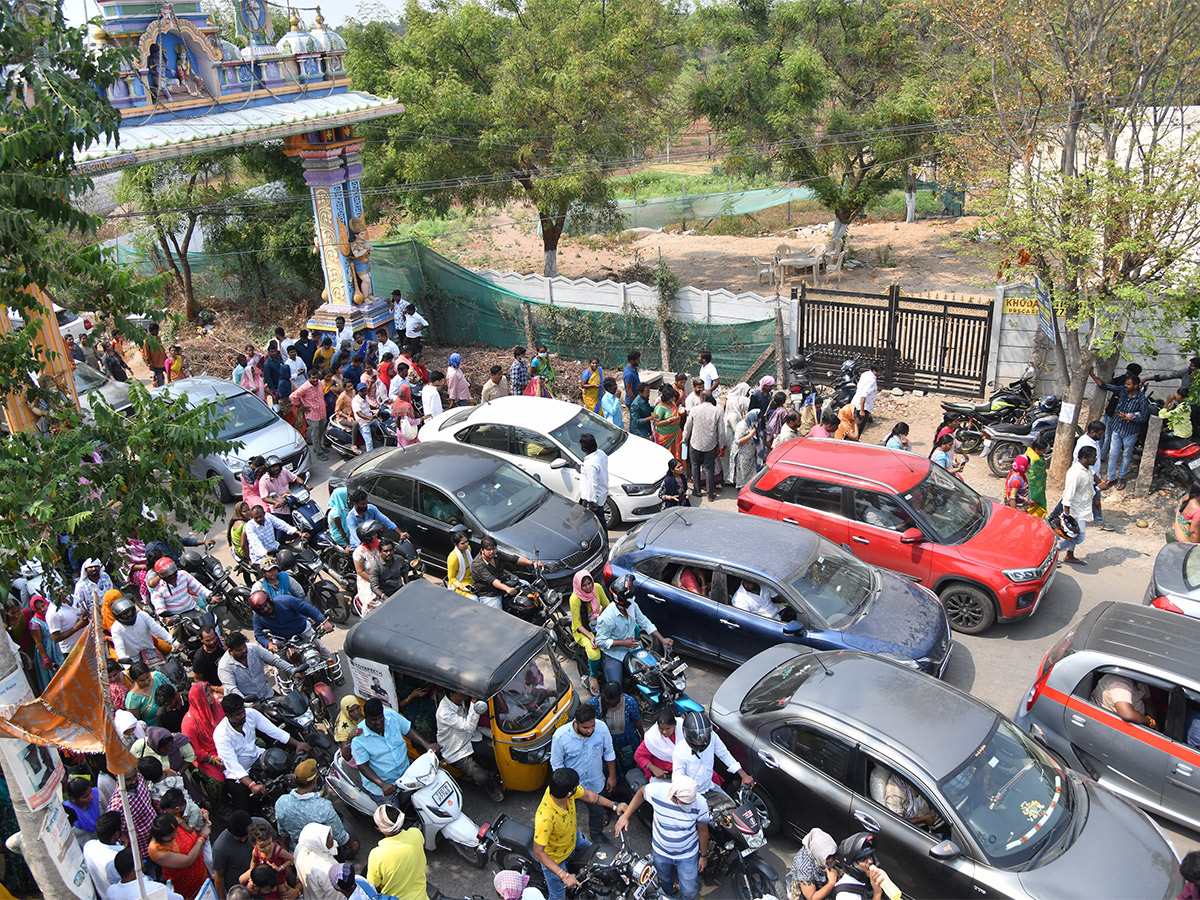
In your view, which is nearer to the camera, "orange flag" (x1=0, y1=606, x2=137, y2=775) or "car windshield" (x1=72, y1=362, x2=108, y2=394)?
"orange flag" (x1=0, y1=606, x2=137, y2=775)

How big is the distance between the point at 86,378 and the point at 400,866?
42.2ft

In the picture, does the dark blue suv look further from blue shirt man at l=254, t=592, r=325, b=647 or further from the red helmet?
the red helmet

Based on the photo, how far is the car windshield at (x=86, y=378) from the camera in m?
14.8

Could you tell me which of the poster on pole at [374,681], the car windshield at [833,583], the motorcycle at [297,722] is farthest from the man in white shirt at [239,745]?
the car windshield at [833,583]

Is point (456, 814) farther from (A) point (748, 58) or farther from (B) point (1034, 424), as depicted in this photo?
(A) point (748, 58)

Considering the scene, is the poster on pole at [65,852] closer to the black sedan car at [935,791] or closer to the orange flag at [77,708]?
the orange flag at [77,708]

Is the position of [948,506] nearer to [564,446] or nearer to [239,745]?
[564,446]

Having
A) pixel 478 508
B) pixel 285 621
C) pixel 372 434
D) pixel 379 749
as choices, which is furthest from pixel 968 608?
pixel 372 434

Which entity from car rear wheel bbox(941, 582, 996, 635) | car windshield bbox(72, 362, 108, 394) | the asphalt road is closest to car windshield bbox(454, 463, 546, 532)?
the asphalt road

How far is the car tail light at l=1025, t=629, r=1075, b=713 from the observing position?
→ 7176mm

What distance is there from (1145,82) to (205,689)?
1236 centimetres

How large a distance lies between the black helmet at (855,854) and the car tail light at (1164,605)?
14.1 feet

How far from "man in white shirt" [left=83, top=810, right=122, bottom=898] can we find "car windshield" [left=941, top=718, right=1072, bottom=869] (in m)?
5.29

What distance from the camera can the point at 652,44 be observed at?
20703 mm
